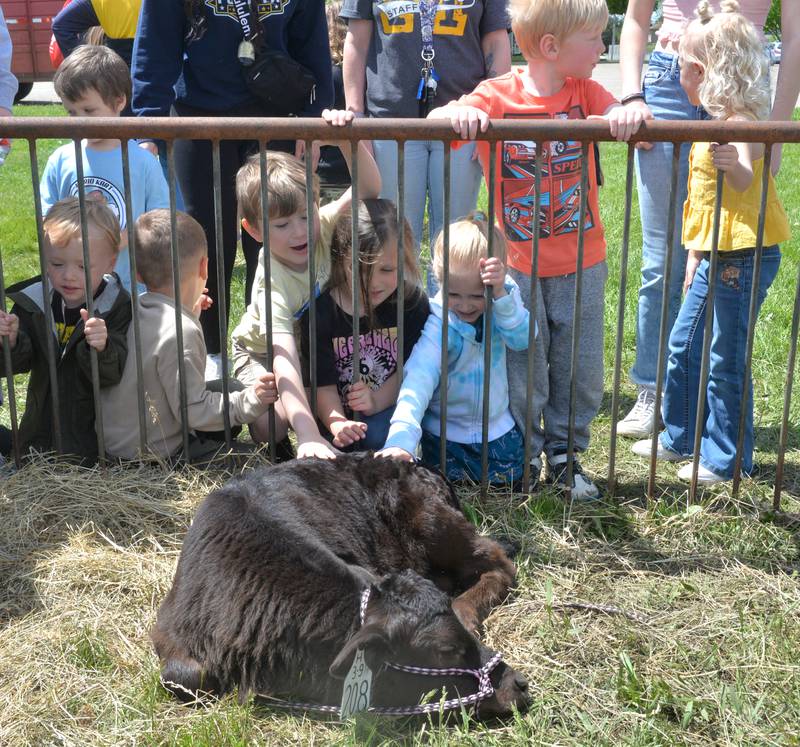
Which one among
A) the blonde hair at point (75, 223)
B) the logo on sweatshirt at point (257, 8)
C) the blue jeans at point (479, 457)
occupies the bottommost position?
the blue jeans at point (479, 457)

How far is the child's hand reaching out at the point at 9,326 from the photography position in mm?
3945

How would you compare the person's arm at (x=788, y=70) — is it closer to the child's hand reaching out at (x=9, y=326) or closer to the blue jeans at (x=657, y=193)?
the blue jeans at (x=657, y=193)

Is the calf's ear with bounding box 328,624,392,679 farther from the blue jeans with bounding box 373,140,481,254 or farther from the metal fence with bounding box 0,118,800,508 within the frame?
the blue jeans with bounding box 373,140,481,254

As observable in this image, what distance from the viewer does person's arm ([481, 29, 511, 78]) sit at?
5234mm

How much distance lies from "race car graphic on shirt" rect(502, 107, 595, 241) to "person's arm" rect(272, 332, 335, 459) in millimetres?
1046

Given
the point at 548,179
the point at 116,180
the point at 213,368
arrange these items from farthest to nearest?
the point at 213,368, the point at 116,180, the point at 548,179

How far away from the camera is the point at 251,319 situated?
Answer: 13.9 feet

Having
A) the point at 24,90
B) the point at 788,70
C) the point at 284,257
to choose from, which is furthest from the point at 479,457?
the point at 24,90

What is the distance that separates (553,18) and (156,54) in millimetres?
1971

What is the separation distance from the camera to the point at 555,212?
13.5ft

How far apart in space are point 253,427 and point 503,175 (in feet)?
4.75

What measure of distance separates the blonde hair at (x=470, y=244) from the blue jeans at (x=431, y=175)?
3.27ft

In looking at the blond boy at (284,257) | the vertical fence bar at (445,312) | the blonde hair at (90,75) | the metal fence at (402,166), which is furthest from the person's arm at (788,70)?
the blonde hair at (90,75)

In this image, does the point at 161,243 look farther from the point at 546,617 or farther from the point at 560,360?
the point at 546,617
